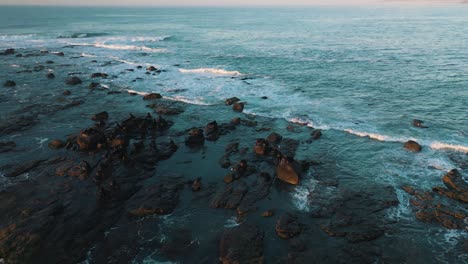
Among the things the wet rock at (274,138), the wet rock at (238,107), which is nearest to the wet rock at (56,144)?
the wet rock at (238,107)

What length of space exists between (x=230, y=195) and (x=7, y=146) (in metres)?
22.5

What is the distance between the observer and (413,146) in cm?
2928

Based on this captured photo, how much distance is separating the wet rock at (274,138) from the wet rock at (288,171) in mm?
5585

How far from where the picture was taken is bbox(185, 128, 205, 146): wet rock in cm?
3166

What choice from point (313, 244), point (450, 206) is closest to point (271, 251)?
point (313, 244)

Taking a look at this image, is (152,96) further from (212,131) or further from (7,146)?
(7,146)

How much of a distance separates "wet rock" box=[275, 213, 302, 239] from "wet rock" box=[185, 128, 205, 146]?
526 inches

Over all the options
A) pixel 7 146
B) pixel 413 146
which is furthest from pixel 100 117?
pixel 413 146

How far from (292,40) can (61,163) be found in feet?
254

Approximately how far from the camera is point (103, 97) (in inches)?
1805

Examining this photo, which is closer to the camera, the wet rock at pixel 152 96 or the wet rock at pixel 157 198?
the wet rock at pixel 157 198

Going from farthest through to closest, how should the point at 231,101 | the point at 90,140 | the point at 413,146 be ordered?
the point at 231,101
the point at 90,140
the point at 413,146

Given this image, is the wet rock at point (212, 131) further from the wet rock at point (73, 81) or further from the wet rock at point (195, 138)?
the wet rock at point (73, 81)

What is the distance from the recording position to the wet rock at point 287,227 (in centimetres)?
1961
